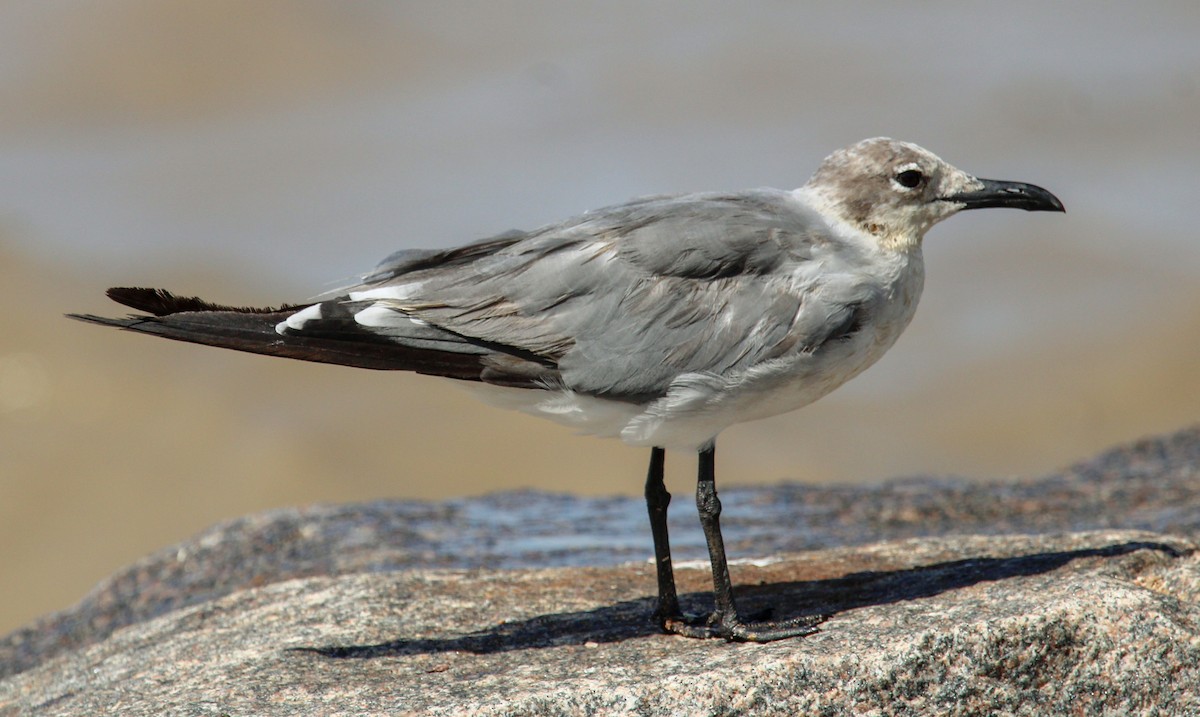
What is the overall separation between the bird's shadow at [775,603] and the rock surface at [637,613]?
2 centimetres

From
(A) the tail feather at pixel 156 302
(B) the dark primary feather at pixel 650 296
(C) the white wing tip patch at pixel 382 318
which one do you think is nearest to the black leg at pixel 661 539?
(B) the dark primary feather at pixel 650 296

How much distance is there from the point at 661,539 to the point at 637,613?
37 cm

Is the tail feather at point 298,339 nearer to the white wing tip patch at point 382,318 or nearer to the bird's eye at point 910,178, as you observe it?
the white wing tip patch at point 382,318

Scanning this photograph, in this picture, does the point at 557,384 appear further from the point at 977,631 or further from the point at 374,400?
the point at 374,400

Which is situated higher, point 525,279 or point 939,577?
point 525,279

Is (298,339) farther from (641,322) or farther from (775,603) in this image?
(775,603)

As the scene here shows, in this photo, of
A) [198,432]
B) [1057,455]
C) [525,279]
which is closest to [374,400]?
[198,432]

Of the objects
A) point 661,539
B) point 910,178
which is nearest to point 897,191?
point 910,178

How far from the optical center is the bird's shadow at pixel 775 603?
20.1 ft

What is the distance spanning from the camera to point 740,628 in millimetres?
5844

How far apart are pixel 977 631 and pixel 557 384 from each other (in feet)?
5.91

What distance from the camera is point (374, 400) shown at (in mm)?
16297

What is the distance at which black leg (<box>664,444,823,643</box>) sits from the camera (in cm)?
576

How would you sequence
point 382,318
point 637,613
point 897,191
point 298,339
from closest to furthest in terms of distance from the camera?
point 298,339 < point 382,318 < point 897,191 < point 637,613
